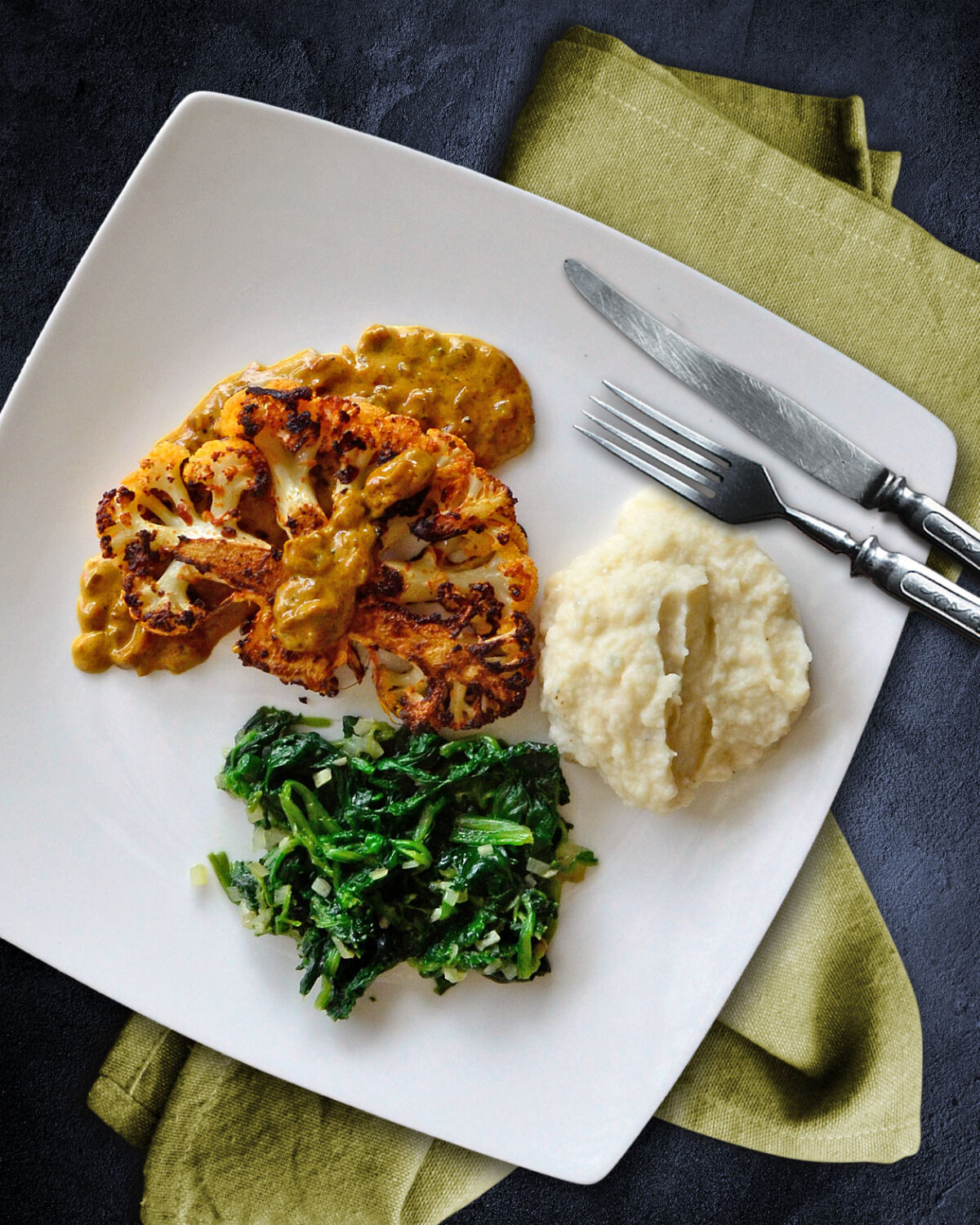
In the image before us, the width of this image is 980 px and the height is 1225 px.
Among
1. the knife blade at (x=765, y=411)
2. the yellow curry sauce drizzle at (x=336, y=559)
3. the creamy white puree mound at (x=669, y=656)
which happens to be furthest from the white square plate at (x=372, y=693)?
the yellow curry sauce drizzle at (x=336, y=559)

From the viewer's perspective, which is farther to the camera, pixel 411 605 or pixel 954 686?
pixel 954 686

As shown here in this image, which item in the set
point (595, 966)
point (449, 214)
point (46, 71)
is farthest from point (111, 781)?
point (46, 71)

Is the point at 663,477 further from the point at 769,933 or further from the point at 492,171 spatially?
the point at 769,933

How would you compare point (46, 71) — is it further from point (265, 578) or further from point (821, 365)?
point (821, 365)

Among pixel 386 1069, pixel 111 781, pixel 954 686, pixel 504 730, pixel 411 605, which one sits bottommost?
pixel 386 1069

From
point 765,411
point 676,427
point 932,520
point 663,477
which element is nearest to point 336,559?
point 663,477

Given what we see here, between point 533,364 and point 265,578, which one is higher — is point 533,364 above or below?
above

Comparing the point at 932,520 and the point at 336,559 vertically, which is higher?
the point at 932,520
